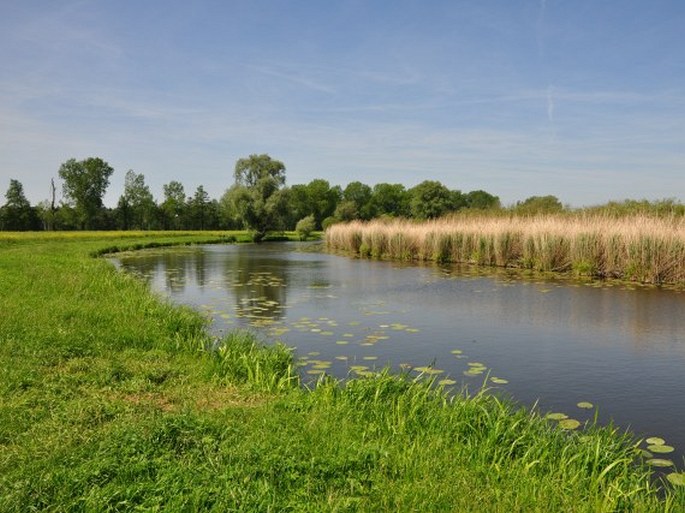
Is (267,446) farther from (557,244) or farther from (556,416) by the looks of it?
(557,244)

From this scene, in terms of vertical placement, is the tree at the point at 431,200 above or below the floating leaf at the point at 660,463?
above

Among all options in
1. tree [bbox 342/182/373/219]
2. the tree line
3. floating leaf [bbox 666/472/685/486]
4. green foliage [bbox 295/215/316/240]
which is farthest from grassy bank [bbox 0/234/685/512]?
tree [bbox 342/182/373/219]

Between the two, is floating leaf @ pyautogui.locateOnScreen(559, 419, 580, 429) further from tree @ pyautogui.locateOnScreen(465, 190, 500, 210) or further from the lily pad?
tree @ pyautogui.locateOnScreen(465, 190, 500, 210)

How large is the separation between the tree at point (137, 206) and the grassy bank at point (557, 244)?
6914 centimetres

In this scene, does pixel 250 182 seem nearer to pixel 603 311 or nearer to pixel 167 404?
pixel 603 311

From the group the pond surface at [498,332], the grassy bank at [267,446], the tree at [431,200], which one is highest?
the tree at [431,200]

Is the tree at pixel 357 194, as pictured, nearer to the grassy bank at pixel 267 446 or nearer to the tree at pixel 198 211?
the tree at pixel 198 211

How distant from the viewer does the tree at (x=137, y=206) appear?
88.0 m

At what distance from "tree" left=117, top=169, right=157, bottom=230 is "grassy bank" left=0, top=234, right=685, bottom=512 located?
8753 centimetres

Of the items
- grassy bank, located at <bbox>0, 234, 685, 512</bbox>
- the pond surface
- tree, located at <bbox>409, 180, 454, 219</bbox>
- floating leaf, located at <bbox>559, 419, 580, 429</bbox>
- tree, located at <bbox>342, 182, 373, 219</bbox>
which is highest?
tree, located at <bbox>342, 182, 373, 219</bbox>

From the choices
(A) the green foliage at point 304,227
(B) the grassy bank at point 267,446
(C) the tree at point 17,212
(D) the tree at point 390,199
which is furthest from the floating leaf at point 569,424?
(D) the tree at point 390,199

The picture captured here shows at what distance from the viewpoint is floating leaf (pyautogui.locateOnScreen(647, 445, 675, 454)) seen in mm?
4531

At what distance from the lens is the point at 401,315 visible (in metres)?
11.1

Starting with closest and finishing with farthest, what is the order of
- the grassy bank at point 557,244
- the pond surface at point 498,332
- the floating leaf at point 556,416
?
the floating leaf at point 556,416
the pond surface at point 498,332
the grassy bank at point 557,244
